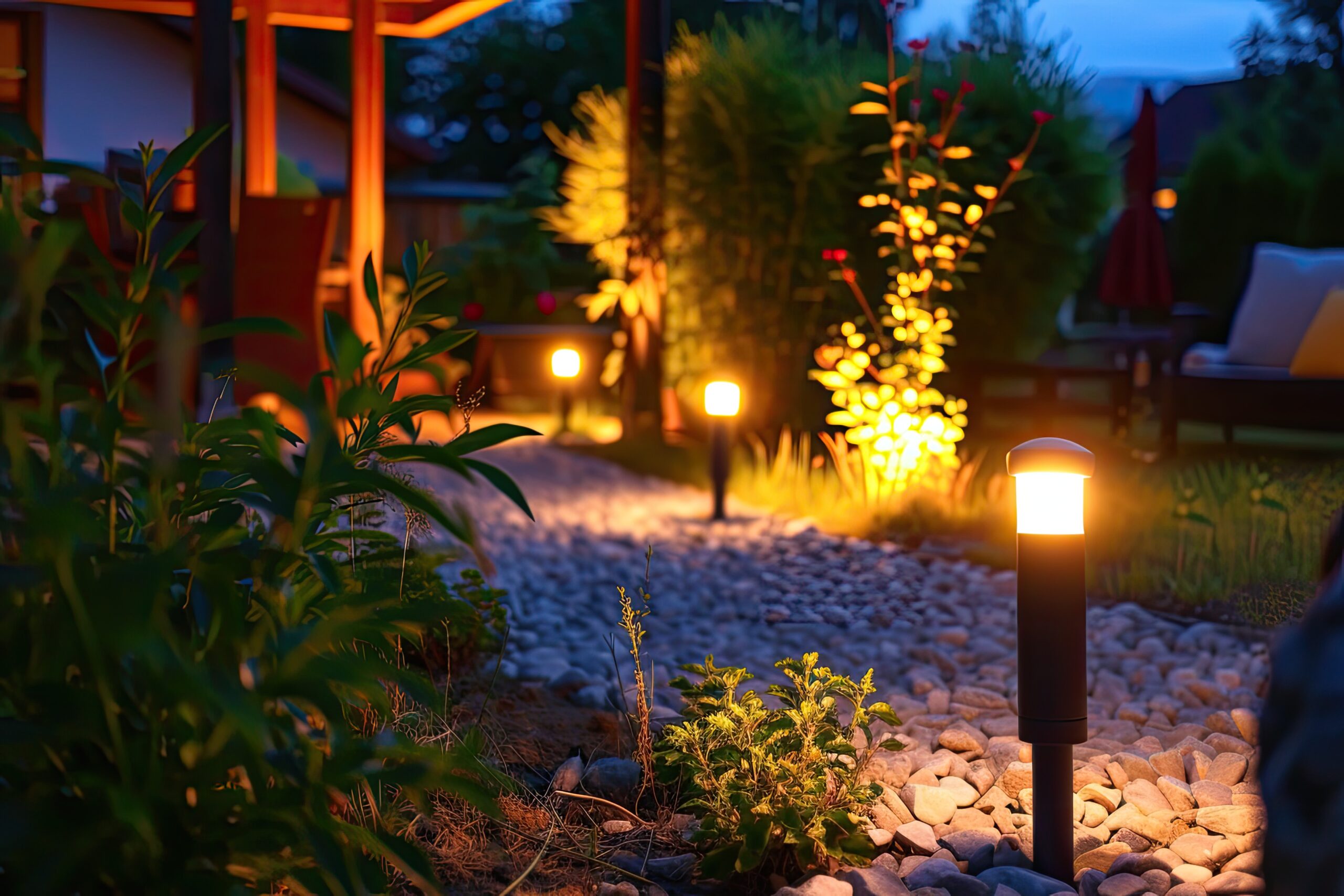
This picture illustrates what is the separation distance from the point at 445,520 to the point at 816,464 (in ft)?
15.7

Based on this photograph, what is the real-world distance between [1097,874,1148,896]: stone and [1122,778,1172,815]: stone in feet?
1.13

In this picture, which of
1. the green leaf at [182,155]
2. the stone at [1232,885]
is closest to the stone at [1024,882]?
the stone at [1232,885]

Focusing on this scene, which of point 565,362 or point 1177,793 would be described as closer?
point 1177,793

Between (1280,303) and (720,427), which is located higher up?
(1280,303)

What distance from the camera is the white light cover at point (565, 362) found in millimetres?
7555

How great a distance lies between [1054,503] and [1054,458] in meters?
0.08

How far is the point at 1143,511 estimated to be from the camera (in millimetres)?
4781

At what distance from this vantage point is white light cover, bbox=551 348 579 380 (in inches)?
297

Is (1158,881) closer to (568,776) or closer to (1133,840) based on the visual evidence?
(1133,840)

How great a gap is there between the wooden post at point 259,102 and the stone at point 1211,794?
23.7 ft

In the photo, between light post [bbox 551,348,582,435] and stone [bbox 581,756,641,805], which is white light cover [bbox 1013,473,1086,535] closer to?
stone [bbox 581,756,641,805]

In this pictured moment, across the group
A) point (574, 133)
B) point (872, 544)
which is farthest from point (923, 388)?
point (574, 133)

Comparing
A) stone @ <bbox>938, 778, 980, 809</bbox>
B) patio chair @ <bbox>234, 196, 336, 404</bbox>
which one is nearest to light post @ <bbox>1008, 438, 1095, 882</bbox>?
stone @ <bbox>938, 778, 980, 809</bbox>

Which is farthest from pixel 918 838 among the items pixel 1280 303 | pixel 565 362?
pixel 1280 303
